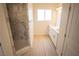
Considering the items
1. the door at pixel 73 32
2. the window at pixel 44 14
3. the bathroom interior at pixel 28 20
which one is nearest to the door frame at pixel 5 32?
the bathroom interior at pixel 28 20

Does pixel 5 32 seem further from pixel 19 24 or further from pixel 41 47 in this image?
pixel 41 47

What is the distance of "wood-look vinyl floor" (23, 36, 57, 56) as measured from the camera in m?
2.08

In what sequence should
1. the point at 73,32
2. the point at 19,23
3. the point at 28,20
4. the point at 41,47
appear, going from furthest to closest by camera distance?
1. the point at 41,47
2. the point at 28,20
3. the point at 19,23
4. the point at 73,32

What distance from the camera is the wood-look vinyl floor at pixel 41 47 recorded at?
2.08 metres

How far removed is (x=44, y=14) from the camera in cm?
186

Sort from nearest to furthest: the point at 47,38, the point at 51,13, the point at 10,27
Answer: the point at 10,27 → the point at 51,13 → the point at 47,38

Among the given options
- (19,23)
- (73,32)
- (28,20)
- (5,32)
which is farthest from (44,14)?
(5,32)

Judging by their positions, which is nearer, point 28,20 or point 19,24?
point 19,24

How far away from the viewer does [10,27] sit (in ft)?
5.82

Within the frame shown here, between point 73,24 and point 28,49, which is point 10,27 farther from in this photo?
point 73,24

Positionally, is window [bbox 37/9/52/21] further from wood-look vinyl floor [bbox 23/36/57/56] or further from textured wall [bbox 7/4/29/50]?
wood-look vinyl floor [bbox 23/36/57/56]

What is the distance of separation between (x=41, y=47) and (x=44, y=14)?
0.89 m

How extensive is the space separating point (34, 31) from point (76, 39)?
0.97m

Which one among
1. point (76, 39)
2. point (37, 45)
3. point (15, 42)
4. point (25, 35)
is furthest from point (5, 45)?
point (76, 39)
